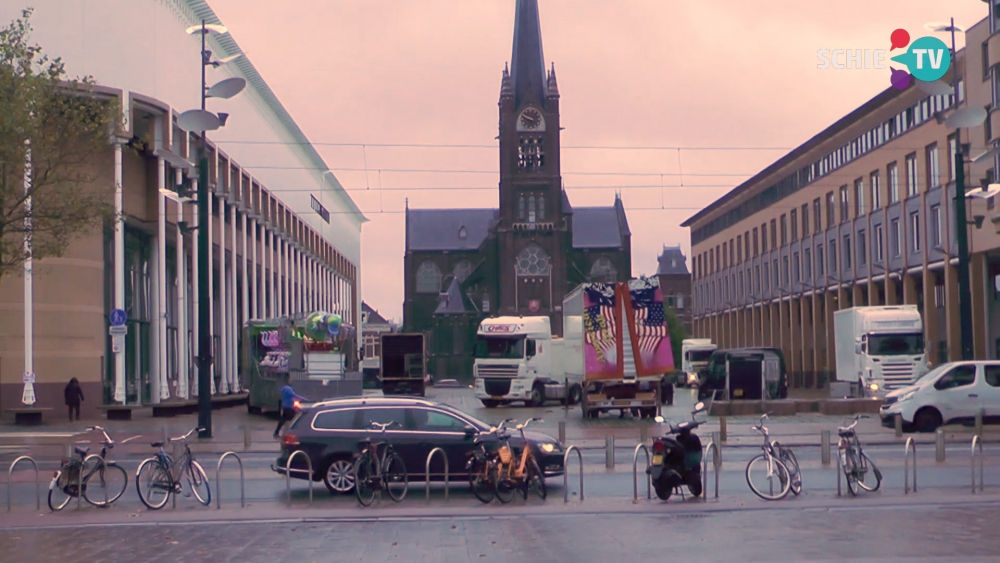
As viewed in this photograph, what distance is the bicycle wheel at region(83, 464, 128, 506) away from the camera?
54.9ft

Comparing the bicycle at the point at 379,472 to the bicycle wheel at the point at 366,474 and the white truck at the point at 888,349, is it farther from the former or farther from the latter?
the white truck at the point at 888,349

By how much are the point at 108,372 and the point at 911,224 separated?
1508 inches

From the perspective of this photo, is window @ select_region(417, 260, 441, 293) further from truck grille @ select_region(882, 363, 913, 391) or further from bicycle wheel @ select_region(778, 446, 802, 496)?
bicycle wheel @ select_region(778, 446, 802, 496)

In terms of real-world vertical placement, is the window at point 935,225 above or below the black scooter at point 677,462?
above

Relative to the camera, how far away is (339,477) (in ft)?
58.4

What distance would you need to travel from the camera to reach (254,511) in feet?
51.4

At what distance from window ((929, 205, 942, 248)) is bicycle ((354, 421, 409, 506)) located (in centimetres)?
4433

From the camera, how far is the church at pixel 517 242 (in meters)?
114

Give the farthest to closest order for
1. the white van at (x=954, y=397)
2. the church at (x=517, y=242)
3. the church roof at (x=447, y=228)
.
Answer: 1. the church roof at (x=447, y=228)
2. the church at (x=517, y=242)
3. the white van at (x=954, y=397)

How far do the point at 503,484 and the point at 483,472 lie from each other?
317mm

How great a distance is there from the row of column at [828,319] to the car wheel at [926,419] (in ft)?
52.6

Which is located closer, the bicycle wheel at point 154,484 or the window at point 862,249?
the bicycle wheel at point 154,484

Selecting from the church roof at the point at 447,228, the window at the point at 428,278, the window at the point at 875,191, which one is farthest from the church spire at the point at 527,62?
the window at the point at 875,191

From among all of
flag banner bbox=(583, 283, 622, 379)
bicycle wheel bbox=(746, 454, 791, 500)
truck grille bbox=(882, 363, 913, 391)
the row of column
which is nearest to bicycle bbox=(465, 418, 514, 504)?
bicycle wheel bbox=(746, 454, 791, 500)
